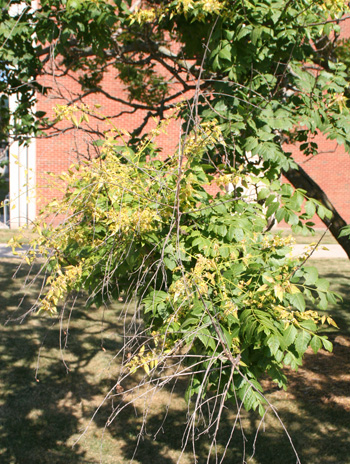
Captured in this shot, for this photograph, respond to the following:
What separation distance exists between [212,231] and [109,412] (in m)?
3.82

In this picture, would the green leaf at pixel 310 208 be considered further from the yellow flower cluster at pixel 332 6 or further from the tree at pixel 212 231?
the yellow flower cluster at pixel 332 6

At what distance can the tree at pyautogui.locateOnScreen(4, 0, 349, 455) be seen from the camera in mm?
2570

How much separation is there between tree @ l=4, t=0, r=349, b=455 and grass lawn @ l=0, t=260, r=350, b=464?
141cm

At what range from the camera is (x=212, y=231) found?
9.89 feet

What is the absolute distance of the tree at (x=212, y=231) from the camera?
2570 millimetres

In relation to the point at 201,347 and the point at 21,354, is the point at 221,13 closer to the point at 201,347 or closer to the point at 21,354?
the point at 201,347

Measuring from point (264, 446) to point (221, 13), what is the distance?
414 cm

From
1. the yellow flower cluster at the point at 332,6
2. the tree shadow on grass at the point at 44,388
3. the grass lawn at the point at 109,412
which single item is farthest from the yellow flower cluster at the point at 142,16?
the tree shadow on grass at the point at 44,388

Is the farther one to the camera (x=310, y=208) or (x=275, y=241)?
(x=310, y=208)

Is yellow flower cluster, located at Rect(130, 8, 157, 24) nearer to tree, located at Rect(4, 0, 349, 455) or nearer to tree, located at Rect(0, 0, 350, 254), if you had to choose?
tree, located at Rect(0, 0, 350, 254)

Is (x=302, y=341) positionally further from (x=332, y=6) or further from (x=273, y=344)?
(x=332, y=6)

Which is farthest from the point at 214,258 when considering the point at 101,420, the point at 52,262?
the point at 101,420

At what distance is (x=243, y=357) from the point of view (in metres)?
2.72

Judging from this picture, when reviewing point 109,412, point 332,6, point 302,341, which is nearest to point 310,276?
point 302,341
